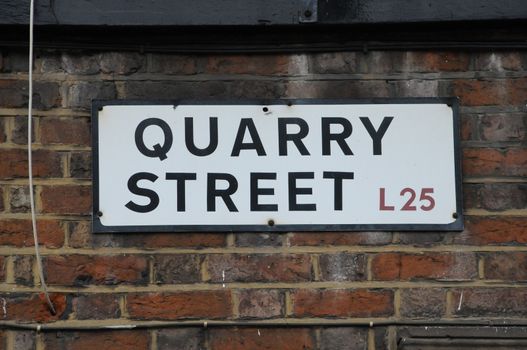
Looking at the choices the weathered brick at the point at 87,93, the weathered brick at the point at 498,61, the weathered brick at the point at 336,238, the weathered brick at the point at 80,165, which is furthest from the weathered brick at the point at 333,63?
the weathered brick at the point at 80,165

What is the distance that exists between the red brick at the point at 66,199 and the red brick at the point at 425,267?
2.65ft

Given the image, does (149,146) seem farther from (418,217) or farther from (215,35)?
(418,217)

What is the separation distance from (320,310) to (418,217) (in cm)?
37

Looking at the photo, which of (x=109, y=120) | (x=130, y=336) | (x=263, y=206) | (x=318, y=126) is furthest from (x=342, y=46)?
(x=130, y=336)

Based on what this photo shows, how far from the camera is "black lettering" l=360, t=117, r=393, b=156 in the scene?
2.82m

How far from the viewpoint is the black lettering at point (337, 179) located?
2.80 meters

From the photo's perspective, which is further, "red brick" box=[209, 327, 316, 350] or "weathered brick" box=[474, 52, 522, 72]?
"weathered brick" box=[474, 52, 522, 72]

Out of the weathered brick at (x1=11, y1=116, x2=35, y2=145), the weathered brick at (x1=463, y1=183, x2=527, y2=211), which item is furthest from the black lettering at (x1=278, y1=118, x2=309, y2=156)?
the weathered brick at (x1=11, y1=116, x2=35, y2=145)

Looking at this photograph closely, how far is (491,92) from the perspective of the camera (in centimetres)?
287

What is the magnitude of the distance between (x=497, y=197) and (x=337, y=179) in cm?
45

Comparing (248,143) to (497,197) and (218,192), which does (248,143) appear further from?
(497,197)

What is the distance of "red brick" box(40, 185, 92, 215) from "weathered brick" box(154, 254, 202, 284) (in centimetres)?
25

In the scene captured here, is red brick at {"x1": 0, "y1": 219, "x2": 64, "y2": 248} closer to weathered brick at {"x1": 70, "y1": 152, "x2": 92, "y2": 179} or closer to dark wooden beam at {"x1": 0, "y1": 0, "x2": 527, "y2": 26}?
weathered brick at {"x1": 70, "y1": 152, "x2": 92, "y2": 179}

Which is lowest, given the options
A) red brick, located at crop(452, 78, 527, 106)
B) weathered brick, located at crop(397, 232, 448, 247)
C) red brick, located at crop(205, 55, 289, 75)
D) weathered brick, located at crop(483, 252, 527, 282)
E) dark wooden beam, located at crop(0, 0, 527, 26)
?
weathered brick, located at crop(483, 252, 527, 282)
